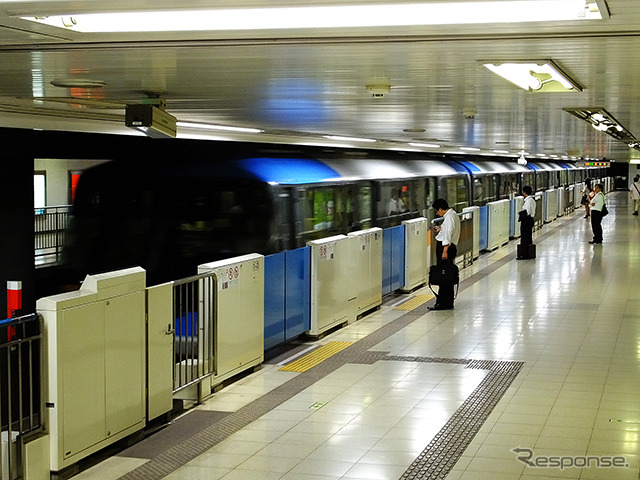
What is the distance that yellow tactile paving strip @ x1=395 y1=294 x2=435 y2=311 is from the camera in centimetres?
1411

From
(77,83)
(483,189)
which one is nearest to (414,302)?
(77,83)

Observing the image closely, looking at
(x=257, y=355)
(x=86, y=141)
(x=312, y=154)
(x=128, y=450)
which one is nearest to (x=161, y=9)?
(x=128, y=450)

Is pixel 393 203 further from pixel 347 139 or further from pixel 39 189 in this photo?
pixel 39 189

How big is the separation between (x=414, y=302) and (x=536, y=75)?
26.3 feet

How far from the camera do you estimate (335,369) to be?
31.5 feet

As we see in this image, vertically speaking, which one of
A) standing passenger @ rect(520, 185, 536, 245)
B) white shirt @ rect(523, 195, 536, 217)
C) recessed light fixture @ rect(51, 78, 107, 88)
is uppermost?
recessed light fixture @ rect(51, 78, 107, 88)

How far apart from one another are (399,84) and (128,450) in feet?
12.2

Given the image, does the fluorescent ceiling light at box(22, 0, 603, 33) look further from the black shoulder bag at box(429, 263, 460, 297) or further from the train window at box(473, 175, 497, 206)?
the train window at box(473, 175, 497, 206)

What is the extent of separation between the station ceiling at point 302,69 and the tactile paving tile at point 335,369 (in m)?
2.89

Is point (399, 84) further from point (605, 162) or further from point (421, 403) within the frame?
point (605, 162)

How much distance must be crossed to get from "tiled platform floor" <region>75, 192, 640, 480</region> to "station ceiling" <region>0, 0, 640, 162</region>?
288cm

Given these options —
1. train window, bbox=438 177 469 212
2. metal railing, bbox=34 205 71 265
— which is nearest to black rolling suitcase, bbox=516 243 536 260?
train window, bbox=438 177 469 212

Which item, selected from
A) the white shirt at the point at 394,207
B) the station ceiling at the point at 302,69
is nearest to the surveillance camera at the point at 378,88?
the station ceiling at the point at 302,69

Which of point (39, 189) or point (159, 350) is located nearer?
point (159, 350)
